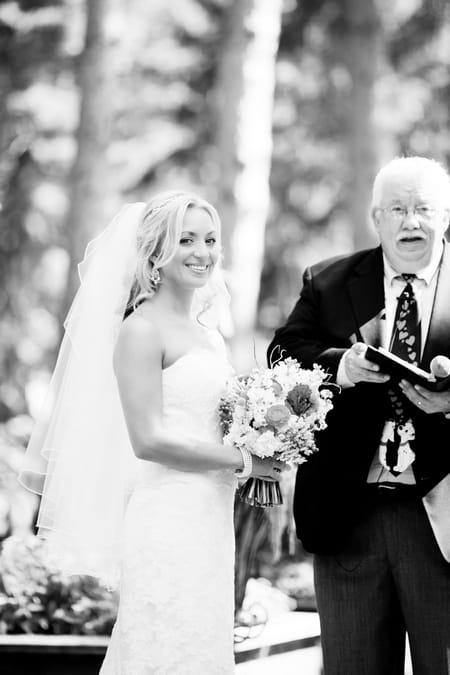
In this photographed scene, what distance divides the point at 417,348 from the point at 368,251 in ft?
1.85

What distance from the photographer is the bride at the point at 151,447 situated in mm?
3512

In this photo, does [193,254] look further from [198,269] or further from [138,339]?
[138,339]

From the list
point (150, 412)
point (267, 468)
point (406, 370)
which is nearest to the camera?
point (406, 370)

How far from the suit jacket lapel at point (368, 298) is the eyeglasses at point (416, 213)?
23cm

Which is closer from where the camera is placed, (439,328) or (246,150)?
(439,328)

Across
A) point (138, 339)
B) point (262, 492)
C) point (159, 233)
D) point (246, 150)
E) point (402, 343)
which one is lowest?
point (262, 492)

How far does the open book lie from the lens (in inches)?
134

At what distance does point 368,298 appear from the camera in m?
3.89

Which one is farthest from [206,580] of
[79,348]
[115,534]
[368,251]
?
[368,251]

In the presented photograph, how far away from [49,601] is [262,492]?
2.18 m

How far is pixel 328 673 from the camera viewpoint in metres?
3.80

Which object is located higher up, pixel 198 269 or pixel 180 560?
A: pixel 198 269

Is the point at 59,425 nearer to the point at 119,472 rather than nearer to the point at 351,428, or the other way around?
the point at 119,472

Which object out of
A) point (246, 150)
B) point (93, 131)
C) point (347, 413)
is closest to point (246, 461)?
point (347, 413)
